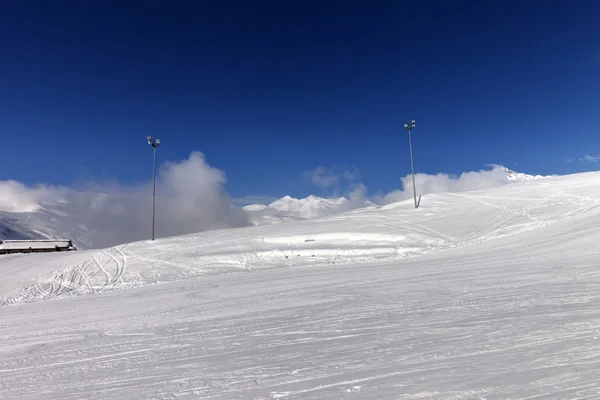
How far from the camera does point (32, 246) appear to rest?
32.8 m

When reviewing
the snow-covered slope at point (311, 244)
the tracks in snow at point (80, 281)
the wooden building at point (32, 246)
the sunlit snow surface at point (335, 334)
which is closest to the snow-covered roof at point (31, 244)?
the wooden building at point (32, 246)

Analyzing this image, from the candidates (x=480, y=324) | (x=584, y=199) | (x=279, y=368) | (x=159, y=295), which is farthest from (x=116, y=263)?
(x=584, y=199)

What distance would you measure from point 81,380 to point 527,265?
1341 centimetres

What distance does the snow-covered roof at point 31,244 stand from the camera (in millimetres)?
31891

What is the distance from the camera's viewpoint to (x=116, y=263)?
68.3 ft

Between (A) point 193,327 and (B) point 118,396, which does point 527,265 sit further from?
(B) point 118,396

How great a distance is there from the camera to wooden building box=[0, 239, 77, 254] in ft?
103

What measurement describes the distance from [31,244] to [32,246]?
27cm

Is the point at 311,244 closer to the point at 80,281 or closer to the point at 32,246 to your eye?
the point at 80,281

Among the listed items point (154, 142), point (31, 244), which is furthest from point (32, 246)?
point (154, 142)

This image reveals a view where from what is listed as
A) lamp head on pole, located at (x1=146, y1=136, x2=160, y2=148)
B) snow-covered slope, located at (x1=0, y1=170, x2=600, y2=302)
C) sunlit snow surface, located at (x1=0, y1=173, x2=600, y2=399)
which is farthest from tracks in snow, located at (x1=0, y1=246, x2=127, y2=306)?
lamp head on pole, located at (x1=146, y1=136, x2=160, y2=148)

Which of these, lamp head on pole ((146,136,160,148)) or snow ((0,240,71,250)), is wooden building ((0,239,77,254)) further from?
lamp head on pole ((146,136,160,148))

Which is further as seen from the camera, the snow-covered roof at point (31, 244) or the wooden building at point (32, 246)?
the snow-covered roof at point (31, 244)

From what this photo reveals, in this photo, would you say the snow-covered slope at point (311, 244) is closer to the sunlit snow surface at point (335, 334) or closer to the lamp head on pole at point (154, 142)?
the sunlit snow surface at point (335, 334)
